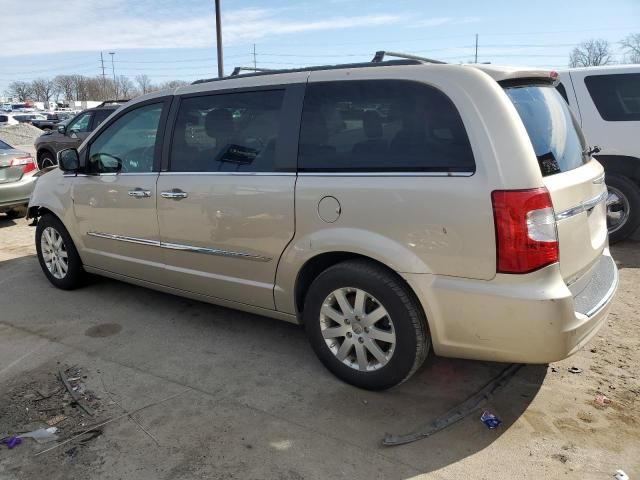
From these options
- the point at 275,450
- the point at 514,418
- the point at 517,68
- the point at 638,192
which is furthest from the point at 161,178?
the point at 638,192

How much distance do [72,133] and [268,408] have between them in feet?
36.6

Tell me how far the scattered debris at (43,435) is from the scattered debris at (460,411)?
174 centimetres

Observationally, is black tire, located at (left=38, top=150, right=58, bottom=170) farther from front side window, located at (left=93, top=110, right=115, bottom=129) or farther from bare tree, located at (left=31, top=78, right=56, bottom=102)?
bare tree, located at (left=31, top=78, right=56, bottom=102)

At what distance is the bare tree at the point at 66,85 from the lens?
11381 cm

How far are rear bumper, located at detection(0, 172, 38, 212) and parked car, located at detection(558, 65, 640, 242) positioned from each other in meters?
7.67

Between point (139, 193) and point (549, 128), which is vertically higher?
point (549, 128)

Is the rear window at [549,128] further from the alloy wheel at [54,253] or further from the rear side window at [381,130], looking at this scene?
the alloy wheel at [54,253]

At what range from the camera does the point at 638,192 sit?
607 centimetres

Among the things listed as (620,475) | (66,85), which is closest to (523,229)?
(620,475)

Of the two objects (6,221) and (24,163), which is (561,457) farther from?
(6,221)

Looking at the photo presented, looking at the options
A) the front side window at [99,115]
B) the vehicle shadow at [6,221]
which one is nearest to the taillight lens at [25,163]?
the vehicle shadow at [6,221]

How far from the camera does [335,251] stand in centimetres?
309

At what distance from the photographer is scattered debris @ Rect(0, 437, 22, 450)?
2.76 m

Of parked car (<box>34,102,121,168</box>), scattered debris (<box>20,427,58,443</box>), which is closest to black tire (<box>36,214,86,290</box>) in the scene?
scattered debris (<box>20,427,58,443</box>)
